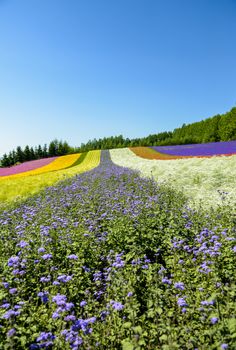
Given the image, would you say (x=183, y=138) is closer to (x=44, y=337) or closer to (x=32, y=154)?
(x=32, y=154)

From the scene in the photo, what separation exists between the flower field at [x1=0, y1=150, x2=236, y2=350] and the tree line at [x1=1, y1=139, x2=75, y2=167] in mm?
83491

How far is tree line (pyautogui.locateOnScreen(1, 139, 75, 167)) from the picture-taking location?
3452 inches

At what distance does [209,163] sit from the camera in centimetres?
1942

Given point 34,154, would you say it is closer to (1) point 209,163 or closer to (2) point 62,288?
(1) point 209,163

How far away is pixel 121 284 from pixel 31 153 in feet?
299

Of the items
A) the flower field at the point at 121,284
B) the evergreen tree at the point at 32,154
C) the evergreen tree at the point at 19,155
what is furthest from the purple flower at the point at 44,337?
the evergreen tree at the point at 32,154

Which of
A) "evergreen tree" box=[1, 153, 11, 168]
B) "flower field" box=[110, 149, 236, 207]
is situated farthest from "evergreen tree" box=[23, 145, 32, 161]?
"flower field" box=[110, 149, 236, 207]

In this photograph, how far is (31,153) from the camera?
89812 mm

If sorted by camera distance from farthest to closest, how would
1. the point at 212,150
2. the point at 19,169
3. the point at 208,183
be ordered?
the point at 19,169 < the point at 212,150 < the point at 208,183

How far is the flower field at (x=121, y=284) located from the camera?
3.43m

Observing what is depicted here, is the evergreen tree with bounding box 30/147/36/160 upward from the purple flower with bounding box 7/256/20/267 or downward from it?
upward

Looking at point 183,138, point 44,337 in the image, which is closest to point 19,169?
point 44,337

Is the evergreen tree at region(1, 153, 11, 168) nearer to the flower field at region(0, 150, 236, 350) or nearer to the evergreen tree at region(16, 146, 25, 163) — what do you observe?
the evergreen tree at region(16, 146, 25, 163)

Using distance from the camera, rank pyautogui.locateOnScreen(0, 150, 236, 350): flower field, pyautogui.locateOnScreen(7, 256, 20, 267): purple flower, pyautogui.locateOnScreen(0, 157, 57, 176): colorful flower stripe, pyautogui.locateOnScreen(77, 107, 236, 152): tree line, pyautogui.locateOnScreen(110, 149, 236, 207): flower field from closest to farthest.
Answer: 1. pyautogui.locateOnScreen(0, 150, 236, 350): flower field
2. pyautogui.locateOnScreen(7, 256, 20, 267): purple flower
3. pyautogui.locateOnScreen(110, 149, 236, 207): flower field
4. pyautogui.locateOnScreen(0, 157, 57, 176): colorful flower stripe
5. pyautogui.locateOnScreen(77, 107, 236, 152): tree line
